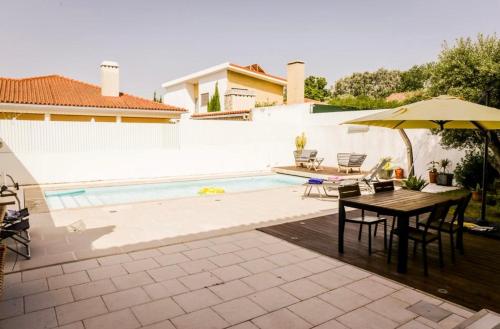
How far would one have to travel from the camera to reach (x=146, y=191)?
13164 mm

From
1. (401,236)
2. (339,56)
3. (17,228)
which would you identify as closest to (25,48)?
(17,228)

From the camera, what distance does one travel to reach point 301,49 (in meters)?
29.6

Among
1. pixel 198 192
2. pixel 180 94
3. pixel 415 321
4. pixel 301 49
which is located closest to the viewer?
pixel 415 321

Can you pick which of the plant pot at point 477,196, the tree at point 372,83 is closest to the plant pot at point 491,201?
the plant pot at point 477,196

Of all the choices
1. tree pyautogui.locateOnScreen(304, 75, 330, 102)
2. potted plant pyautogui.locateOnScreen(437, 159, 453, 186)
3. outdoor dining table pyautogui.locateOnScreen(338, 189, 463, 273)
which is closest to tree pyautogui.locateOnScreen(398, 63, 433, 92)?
tree pyautogui.locateOnScreen(304, 75, 330, 102)

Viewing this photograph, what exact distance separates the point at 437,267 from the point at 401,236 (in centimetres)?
80

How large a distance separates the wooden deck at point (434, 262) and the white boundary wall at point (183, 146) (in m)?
8.41

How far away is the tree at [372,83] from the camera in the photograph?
179 ft

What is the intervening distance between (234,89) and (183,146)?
414 inches

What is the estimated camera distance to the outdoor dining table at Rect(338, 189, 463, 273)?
184 inches

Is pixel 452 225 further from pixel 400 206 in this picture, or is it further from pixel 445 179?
pixel 445 179

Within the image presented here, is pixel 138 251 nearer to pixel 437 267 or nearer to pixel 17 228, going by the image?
pixel 17 228

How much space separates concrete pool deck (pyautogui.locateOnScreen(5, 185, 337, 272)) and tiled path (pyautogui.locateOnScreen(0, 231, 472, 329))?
1.93 ft

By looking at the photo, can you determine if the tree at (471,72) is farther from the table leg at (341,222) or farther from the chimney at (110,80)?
the chimney at (110,80)
